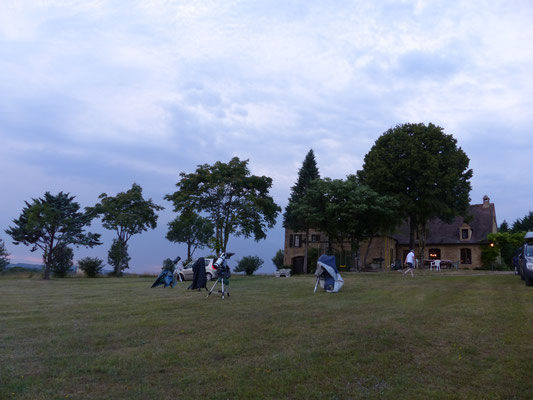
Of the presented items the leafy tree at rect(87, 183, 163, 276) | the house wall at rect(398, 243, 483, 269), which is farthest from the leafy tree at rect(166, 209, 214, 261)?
the house wall at rect(398, 243, 483, 269)

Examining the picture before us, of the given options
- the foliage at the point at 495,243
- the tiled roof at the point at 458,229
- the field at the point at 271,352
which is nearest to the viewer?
the field at the point at 271,352

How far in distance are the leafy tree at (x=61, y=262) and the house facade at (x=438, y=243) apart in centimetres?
2537

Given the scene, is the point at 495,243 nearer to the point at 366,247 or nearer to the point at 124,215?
the point at 366,247

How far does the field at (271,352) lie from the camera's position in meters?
5.66

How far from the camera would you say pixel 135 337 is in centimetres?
866

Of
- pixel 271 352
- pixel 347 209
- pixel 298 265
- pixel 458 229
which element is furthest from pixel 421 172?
pixel 271 352

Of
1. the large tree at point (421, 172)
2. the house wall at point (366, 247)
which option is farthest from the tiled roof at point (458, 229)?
the large tree at point (421, 172)

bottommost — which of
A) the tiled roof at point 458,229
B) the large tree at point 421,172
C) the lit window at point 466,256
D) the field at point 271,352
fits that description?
the field at point 271,352

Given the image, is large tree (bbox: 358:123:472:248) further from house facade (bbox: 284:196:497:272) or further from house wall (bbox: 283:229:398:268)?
house facade (bbox: 284:196:497:272)

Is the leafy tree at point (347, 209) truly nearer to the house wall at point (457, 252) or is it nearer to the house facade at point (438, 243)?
the house facade at point (438, 243)

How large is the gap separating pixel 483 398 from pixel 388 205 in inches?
1087

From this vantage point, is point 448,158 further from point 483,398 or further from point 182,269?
point 483,398

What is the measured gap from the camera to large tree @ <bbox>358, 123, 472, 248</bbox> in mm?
34688

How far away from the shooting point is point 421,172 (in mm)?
34938
